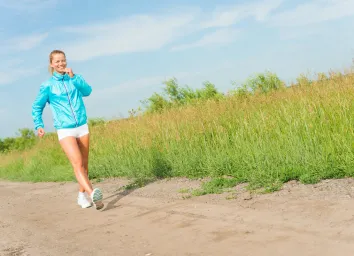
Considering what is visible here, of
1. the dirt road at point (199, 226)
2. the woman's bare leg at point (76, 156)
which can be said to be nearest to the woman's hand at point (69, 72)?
the woman's bare leg at point (76, 156)

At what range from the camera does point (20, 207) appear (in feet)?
28.3

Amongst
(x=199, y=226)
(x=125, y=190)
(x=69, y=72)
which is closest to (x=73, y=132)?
(x=69, y=72)

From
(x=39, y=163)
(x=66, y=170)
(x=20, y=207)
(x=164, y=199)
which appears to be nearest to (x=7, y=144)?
(x=39, y=163)

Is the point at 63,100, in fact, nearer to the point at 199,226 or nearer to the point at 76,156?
→ the point at 76,156

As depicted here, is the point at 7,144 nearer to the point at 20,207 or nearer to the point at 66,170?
the point at 66,170

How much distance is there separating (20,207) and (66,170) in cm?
467

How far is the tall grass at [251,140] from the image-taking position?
627 centimetres

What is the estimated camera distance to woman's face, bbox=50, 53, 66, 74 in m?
6.74

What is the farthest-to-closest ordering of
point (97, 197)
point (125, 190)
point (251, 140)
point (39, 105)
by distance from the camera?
point (125, 190), point (251, 140), point (39, 105), point (97, 197)

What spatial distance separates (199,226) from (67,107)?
2936 mm

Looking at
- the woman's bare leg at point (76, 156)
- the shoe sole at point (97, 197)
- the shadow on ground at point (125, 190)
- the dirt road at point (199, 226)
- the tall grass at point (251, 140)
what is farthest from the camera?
the shadow on ground at point (125, 190)

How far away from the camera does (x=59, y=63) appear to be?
22.1 feet

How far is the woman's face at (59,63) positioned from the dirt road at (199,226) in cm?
212

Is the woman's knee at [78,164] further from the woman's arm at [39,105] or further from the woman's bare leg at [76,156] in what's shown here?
the woman's arm at [39,105]
